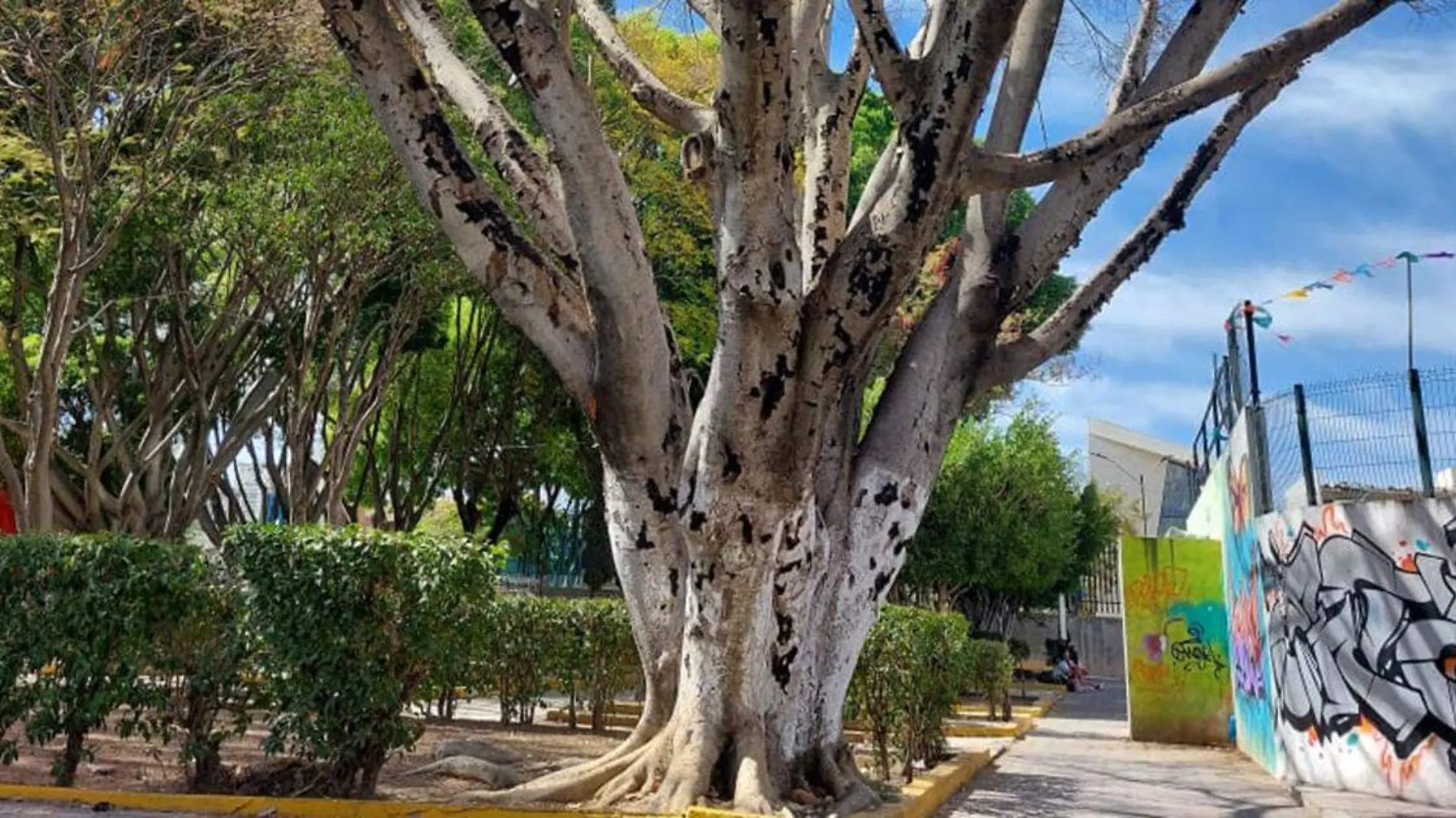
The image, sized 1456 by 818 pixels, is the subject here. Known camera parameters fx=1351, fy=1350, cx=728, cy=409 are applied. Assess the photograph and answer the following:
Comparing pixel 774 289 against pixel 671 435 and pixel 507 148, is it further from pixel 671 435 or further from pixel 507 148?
pixel 507 148

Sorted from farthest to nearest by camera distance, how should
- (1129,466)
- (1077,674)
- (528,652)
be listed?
(1129,466)
(1077,674)
(528,652)

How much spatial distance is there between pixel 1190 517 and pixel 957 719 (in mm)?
5220

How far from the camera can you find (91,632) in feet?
25.9

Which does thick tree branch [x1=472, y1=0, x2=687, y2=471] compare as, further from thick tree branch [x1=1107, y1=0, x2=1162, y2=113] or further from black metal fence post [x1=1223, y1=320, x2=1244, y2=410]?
black metal fence post [x1=1223, y1=320, x2=1244, y2=410]

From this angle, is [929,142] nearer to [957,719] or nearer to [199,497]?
[957,719]

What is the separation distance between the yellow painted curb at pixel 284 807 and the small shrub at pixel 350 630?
1.18 feet

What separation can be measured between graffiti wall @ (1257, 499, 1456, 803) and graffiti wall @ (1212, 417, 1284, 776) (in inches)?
39.5

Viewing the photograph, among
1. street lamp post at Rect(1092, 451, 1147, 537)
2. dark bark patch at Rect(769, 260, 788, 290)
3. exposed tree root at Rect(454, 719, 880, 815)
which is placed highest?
street lamp post at Rect(1092, 451, 1147, 537)

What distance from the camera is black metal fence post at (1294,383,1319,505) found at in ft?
35.6

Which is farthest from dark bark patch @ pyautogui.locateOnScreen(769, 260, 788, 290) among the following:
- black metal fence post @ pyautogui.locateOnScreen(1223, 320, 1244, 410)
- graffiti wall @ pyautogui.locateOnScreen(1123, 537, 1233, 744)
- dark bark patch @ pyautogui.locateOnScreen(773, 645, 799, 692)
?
graffiti wall @ pyautogui.locateOnScreen(1123, 537, 1233, 744)

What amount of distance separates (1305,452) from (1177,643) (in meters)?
6.30

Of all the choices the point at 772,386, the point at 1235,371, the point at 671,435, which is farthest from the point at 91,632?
the point at 1235,371

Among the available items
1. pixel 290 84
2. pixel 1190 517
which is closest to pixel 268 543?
pixel 290 84

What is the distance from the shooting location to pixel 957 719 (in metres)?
19.0
